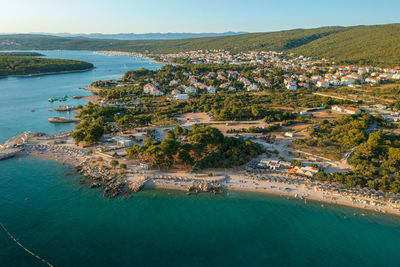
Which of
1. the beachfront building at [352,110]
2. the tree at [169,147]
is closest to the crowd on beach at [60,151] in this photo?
the tree at [169,147]

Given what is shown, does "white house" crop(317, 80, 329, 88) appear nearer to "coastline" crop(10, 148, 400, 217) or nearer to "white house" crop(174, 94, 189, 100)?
"white house" crop(174, 94, 189, 100)

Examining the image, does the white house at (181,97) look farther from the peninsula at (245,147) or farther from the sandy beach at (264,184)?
the sandy beach at (264,184)

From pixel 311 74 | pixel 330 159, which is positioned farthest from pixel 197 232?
pixel 311 74

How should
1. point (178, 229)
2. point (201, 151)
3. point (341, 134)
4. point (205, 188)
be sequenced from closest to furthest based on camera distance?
point (178, 229)
point (205, 188)
point (201, 151)
point (341, 134)

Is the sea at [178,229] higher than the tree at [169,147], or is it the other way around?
the tree at [169,147]

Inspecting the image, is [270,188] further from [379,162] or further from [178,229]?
A: [379,162]

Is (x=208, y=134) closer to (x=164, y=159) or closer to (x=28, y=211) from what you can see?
(x=164, y=159)

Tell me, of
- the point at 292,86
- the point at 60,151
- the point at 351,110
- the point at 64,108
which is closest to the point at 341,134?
the point at 351,110
